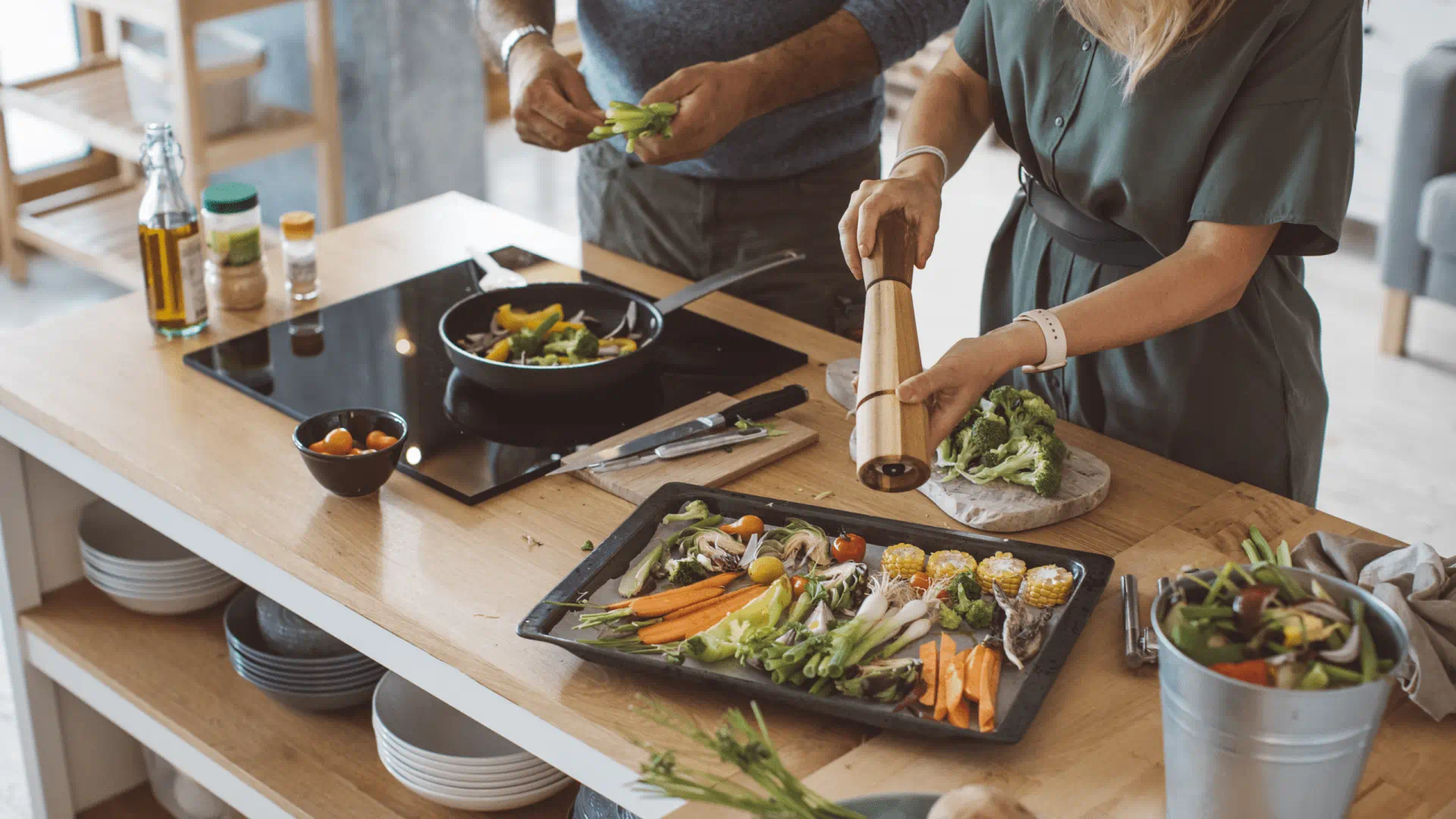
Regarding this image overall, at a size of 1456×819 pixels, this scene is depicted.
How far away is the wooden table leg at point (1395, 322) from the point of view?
4.09 m

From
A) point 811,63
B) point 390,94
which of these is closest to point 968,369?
point 811,63

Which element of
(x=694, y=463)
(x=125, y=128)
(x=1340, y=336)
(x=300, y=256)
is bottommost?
(x=1340, y=336)

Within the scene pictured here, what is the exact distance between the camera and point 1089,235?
68.3 inches

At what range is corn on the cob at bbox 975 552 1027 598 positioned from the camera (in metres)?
1.33

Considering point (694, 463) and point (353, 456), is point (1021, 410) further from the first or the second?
point (353, 456)

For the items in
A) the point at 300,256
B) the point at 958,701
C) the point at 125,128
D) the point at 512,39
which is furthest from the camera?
the point at 125,128

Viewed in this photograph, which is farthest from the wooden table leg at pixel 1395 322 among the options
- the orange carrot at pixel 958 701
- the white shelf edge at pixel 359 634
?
the white shelf edge at pixel 359 634

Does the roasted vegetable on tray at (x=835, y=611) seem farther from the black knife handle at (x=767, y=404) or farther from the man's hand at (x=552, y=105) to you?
the man's hand at (x=552, y=105)

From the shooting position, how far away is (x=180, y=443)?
1635mm

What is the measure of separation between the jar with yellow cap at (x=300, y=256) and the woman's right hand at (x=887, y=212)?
826 millimetres

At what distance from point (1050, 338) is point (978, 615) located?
0.31 m

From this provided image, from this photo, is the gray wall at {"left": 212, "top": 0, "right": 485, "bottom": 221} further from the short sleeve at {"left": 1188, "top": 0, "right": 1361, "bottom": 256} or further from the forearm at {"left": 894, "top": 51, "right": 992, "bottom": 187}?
the short sleeve at {"left": 1188, "top": 0, "right": 1361, "bottom": 256}

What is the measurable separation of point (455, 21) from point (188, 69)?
0.86 meters

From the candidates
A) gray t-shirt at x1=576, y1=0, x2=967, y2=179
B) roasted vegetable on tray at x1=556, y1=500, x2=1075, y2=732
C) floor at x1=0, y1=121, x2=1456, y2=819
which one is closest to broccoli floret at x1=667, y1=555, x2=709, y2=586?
roasted vegetable on tray at x1=556, y1=500, x2=1075, y2=732
